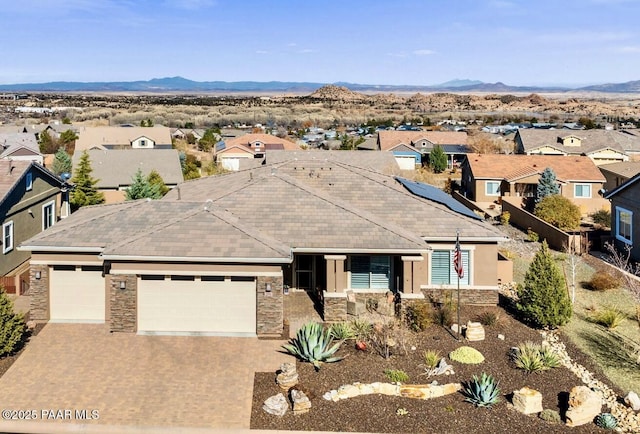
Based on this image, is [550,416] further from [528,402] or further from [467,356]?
[467,356]

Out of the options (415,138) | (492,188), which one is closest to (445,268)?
(492,188)

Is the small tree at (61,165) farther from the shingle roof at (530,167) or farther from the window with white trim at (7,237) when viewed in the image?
the shingle roof at (530,167)

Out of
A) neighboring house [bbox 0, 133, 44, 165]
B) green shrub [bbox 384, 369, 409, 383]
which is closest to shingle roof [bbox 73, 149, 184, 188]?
neighboring house [bbox 0, 133, 44, 165]

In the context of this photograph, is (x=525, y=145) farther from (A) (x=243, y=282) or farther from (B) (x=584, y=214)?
(A) (x=243, y=282)

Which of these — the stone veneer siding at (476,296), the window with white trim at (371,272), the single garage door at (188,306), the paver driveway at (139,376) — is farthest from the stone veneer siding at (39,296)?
the stone veneer siding at (476,296)

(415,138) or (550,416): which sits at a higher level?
(415,138)

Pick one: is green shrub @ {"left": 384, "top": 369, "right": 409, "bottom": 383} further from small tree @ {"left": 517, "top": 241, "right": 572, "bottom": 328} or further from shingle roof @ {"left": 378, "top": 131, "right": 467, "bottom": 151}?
shingle roof @ {"left": 378, "top": 131, "right": 467, "bottom": 151}
